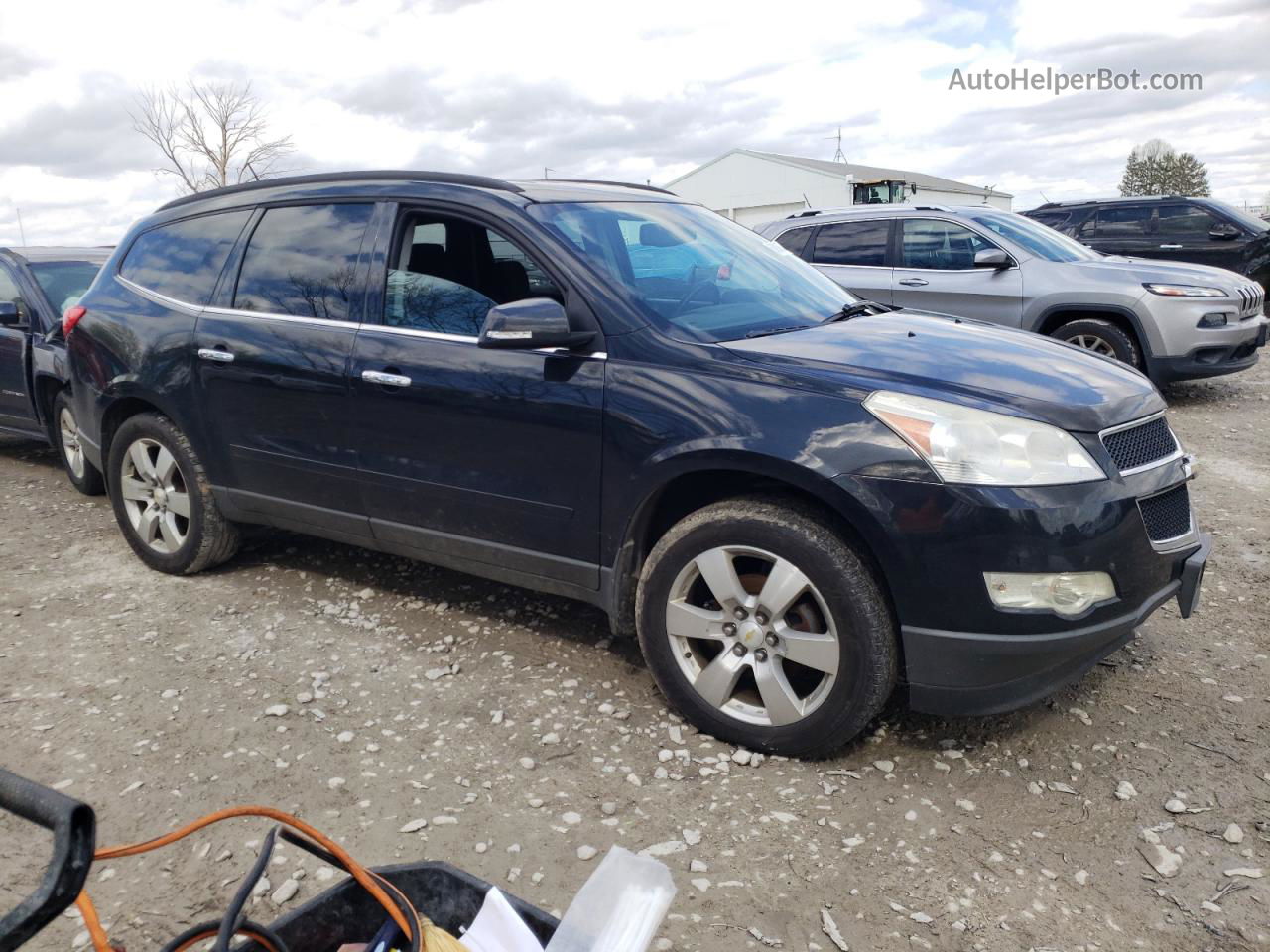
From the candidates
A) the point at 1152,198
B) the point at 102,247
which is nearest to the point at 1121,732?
the point at 102,247

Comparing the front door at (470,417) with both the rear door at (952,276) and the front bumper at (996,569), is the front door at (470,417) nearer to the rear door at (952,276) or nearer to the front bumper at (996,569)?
the front bumper at (996,569)

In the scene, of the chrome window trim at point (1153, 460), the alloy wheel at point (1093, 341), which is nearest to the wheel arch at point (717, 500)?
the chrome window trim at point (1153, 460)

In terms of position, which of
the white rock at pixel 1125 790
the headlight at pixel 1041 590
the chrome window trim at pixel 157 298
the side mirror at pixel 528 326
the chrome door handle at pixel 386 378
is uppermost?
the chrome window trim at pixel 157 298

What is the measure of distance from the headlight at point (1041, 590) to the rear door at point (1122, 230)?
11621 millimetres

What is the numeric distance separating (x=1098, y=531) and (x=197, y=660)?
3.28 m

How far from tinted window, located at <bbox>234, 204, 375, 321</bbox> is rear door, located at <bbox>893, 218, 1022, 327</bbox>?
5861 millimetres

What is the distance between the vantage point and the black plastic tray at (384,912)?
1649mm

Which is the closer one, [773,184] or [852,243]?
[852,243]

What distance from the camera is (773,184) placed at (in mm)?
47688

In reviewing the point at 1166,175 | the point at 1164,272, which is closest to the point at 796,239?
the point at 1164,272

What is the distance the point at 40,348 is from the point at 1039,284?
7.62 meters

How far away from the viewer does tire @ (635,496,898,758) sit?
286 centimetres

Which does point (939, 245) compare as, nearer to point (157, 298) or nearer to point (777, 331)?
point (777, 331)

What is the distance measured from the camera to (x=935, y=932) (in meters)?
2.35
